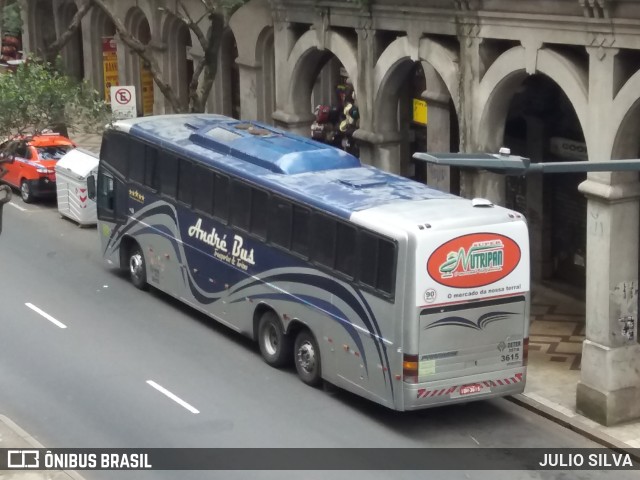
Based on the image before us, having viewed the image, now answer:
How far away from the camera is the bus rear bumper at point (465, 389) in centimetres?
1906

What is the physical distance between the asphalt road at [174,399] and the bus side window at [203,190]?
2290 millimetres

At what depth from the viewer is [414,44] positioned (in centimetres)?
2522

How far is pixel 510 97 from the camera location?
23406 mm

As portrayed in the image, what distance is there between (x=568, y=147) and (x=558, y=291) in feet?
9.77

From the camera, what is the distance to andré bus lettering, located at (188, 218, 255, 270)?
22781 millimetres

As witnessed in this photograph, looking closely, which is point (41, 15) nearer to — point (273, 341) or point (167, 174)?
point (167, 174)

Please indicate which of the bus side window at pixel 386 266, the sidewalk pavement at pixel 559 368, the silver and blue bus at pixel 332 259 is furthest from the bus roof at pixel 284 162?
the sidewalk pavement at pixel 559 368

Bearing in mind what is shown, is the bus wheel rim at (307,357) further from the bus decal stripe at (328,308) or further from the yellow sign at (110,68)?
the yellow sign at (110,68)

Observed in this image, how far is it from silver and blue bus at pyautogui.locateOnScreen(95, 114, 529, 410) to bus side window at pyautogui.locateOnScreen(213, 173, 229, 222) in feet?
0.10

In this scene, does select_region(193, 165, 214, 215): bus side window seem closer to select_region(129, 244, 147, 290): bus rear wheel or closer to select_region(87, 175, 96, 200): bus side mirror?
select_region(129, 244, 147, 290): bus rear wheel

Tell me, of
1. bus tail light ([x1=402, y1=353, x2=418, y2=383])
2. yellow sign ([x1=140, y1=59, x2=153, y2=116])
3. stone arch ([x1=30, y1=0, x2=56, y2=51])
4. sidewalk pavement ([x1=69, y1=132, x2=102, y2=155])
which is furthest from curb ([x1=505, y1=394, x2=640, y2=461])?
stone arch ([x1=30, y1=0, x2=56, y2=51])

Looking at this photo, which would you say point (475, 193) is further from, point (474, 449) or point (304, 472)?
point (304, 472)

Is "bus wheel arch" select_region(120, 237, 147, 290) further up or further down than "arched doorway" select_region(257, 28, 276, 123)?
further down

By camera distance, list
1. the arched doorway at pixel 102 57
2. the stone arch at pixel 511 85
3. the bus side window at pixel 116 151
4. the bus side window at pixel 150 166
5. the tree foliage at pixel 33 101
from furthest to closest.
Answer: the arched doorway at pixel 102 57, the bus side window at pixel 116 151, the bus side window at pixel 150 166, the tree foliage at pixel 33 101, the stone arch at pixel 511 85
